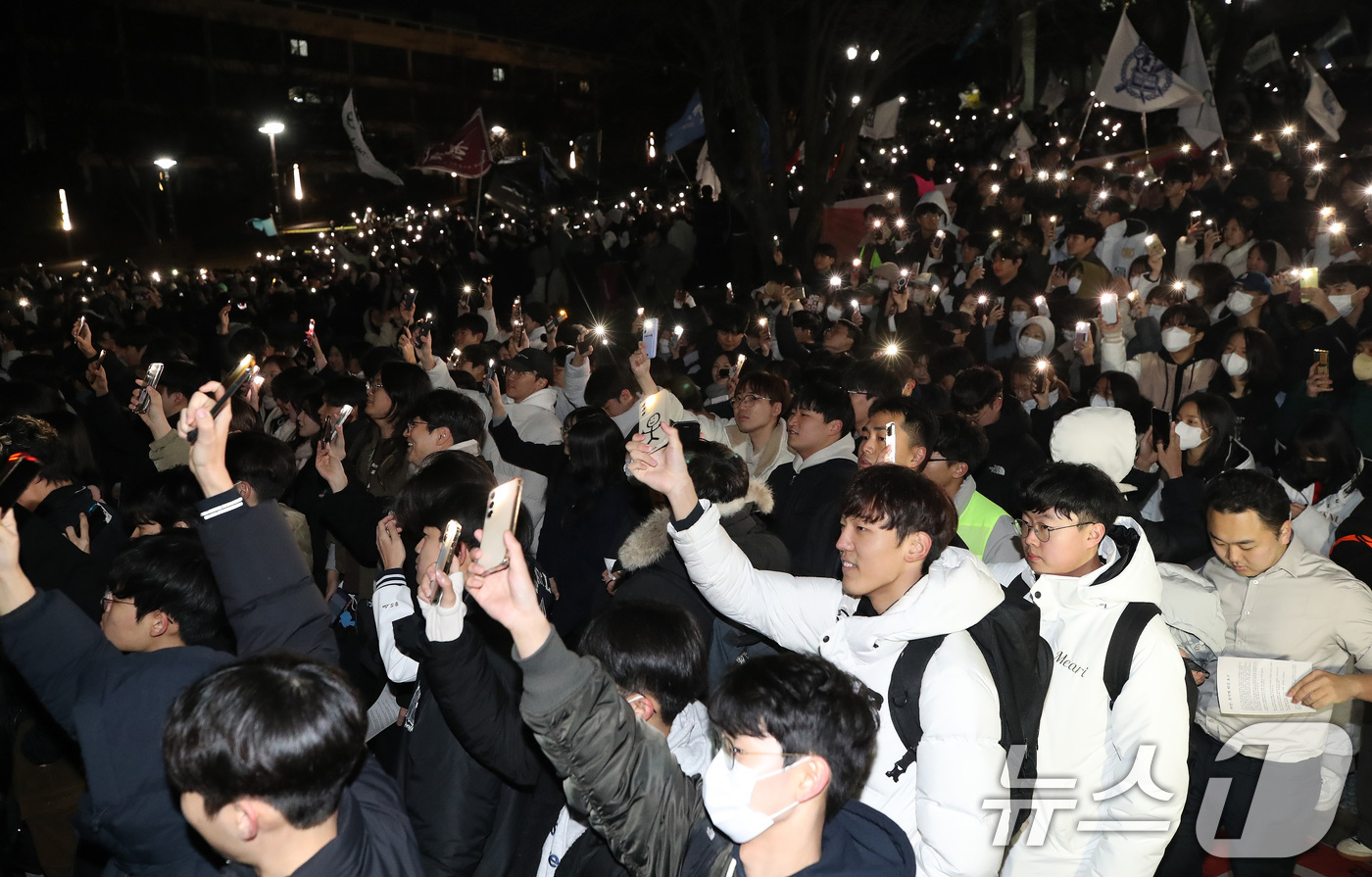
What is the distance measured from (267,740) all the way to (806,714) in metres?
1.05

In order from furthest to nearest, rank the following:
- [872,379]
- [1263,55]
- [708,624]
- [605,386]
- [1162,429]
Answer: [1263,55] < [605,386] < [872,379] < [1162,429] < [708,624]

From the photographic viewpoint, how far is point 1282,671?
3295 mm

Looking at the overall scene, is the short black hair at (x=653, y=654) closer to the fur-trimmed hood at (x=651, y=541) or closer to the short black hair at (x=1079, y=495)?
the fur-trimmed hood at (x=651, y=541)

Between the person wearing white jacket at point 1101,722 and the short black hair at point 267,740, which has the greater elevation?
the short black hair at point 267,740

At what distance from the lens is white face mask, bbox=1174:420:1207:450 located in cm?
467

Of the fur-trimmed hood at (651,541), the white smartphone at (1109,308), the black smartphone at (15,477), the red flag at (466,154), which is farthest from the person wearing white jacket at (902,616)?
the red flag at (466,154)

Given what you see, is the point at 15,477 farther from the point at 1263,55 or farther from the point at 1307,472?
the point at 1263,55

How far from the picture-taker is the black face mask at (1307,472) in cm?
460

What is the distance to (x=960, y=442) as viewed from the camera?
4.38 m

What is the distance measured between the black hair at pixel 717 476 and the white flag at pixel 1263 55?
20.0m

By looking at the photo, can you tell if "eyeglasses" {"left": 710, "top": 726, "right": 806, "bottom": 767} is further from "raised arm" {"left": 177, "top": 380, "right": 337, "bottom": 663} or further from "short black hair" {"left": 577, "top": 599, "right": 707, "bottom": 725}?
"raised arm" {"left": 177, "top": 380, "right": 337, "bottom": 663}

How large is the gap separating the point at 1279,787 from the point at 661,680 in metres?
2.34

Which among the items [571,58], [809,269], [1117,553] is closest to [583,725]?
[1117,553]

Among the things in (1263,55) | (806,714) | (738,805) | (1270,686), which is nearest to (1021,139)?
(1263,55)
